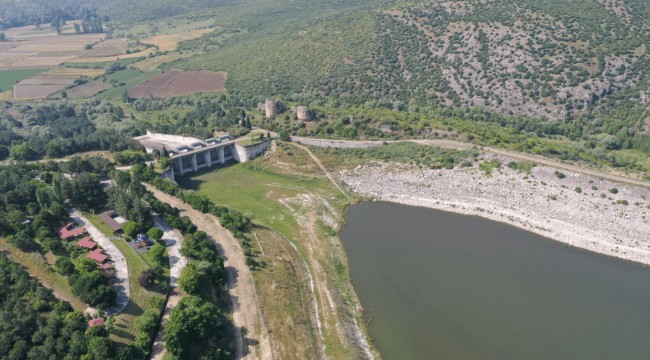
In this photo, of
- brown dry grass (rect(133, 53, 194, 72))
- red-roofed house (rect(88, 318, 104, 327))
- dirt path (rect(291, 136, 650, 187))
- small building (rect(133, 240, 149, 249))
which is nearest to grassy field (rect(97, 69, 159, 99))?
brown dry grass (rect(133, 53, 194, 72))

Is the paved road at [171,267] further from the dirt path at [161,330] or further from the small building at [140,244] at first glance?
the small building at [140,244]

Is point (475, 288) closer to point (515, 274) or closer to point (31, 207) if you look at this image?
point (515, 274)

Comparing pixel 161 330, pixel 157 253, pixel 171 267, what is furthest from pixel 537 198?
pixel 161 330

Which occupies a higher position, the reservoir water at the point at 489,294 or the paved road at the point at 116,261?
the paved road at the point at 116,261

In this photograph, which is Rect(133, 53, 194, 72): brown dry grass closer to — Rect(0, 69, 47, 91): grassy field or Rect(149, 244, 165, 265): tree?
Rect(0, 69, 47, 91): grassy field

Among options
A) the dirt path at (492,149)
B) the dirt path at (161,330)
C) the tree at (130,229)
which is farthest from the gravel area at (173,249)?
the dirt path at (492,149)

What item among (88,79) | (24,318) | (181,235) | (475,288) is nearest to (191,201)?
(181,235)
